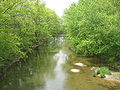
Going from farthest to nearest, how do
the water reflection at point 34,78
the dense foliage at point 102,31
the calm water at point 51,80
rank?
the dense foliage at point 102,31
the water reflection at point 34,78
the calm water at point 51,80

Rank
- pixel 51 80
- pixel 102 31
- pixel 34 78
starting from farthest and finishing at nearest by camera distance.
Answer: pixel 102 31 → pixel 34 78 → pixel 51 80

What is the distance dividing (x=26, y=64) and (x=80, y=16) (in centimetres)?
1062

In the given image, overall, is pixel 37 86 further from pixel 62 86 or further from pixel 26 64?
pixel 26 64

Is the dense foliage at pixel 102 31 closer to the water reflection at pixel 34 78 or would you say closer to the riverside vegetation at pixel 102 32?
the riverside vegetation at pixel 102 32

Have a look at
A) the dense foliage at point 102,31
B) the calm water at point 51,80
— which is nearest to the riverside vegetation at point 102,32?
the dense foliage at point 102,31

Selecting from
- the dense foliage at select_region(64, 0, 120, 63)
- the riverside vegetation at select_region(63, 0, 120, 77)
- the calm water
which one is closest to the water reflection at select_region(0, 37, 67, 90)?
the calm water

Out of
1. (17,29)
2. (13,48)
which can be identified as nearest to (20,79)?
(13,48)

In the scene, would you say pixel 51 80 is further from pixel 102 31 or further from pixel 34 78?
pixel 102 31

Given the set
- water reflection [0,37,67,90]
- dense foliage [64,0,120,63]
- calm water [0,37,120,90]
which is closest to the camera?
calm water [0,37,120,90]

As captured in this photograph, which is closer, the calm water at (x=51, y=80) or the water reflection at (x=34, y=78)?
the calm water at (x=51, y=80)

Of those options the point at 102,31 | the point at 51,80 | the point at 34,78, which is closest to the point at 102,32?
the point at 102,31

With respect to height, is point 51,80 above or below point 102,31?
below

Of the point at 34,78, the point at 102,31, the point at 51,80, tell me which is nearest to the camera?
the point at 51,80

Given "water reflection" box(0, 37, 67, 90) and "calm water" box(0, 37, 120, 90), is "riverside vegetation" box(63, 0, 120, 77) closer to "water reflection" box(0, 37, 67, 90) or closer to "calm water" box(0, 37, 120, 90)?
"calm water" box(0, 37, 120, 90)
